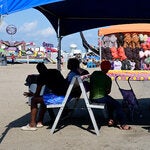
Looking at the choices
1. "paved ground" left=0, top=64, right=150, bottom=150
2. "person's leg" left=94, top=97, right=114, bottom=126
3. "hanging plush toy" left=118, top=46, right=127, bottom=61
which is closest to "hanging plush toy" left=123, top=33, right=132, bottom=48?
"hanging plush toy" left=118, top=46, right=127, bottom=61

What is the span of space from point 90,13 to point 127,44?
15145 millimetres

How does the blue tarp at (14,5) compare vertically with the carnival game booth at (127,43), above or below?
above

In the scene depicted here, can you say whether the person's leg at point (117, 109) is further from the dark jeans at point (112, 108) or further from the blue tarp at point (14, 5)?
the blue tarp at point (14, 5)

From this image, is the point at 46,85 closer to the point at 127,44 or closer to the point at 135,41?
the point at 135,41

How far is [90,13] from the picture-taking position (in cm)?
1099

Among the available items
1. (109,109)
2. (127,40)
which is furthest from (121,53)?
(109,109)

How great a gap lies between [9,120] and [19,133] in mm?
1513

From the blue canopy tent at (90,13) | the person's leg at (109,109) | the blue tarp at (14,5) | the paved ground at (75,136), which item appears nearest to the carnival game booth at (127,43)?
the blue canopy tent at (90,13)

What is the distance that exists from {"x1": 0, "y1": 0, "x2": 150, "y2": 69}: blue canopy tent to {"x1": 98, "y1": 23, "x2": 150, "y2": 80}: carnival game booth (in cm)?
1154

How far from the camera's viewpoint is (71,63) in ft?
28.8

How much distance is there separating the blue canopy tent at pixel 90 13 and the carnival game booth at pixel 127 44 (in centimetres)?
1154

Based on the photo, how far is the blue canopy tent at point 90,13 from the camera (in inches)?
387

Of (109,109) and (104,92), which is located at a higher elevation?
(104,92)

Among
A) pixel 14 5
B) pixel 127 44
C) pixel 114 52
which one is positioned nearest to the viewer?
pixel 14 5
